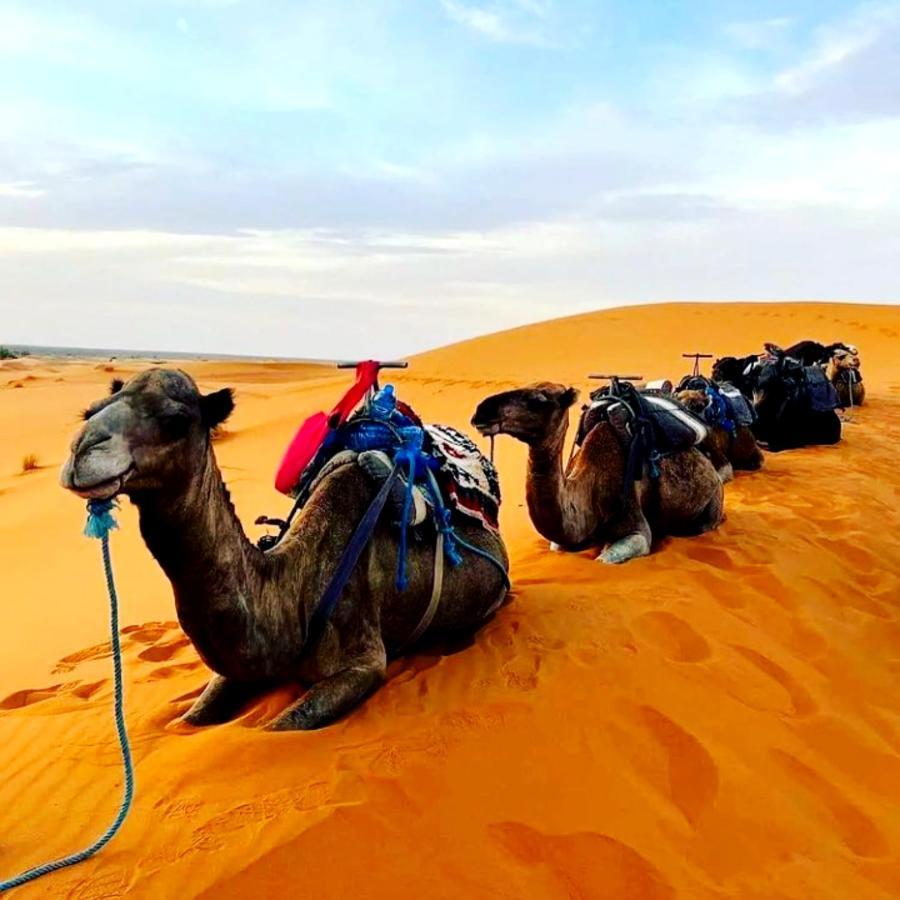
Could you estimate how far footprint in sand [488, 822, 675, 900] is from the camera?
210 centimetres

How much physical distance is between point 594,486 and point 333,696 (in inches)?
105

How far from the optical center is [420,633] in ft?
11.1

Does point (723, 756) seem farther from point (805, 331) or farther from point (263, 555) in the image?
point (805, 331)

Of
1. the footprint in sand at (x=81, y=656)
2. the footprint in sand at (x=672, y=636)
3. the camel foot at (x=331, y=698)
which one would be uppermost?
the camel foot at (x=331, y=698)

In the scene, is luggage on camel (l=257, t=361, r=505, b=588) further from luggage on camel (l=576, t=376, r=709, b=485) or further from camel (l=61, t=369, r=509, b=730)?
luggage on camel (l=576, t=376, r=709, b=485)

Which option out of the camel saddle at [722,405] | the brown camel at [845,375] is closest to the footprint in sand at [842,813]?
the camel saddle at [722,405]

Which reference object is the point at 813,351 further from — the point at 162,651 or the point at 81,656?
the point at 81,656

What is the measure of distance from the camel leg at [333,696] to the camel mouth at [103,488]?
3.35 feet

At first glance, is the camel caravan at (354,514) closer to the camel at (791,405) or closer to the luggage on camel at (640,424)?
the luggage on camel at (640,424)

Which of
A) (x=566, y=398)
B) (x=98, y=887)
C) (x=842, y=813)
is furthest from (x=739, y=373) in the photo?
(x=98, y=887)

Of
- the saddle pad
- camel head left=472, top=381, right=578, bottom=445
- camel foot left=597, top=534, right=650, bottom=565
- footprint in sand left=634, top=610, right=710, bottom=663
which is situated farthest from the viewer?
camel foot left=597, top=534, right=650, bottom=565

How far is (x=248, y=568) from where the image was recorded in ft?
8.92

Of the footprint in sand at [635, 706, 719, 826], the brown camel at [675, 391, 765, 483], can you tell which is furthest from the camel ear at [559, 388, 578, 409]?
the brown camel at [675, 391, 765, 483]

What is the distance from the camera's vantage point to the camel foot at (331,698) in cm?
274
